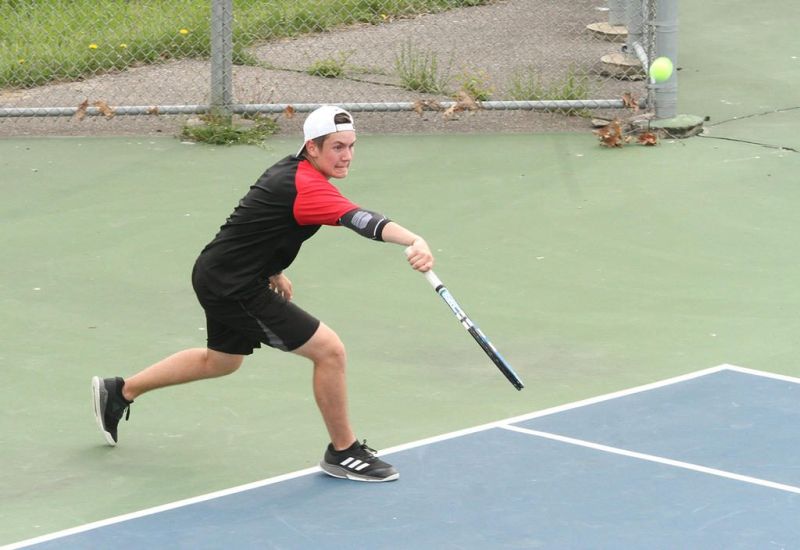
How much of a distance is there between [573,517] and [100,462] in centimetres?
221

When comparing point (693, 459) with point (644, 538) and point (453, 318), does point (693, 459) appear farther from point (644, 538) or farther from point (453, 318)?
point (453, 318)

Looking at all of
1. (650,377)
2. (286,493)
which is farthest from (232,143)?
(286,493)

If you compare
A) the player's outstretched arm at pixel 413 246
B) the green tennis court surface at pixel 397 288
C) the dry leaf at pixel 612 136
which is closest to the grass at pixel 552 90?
the green tennis court surface at pixel 397 288

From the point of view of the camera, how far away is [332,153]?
6219mm

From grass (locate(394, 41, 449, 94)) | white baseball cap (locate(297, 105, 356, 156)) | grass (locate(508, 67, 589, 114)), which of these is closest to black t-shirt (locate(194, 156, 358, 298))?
white baseball cap (locate(297, 105, 356, 156))

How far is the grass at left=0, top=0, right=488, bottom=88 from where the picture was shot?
13781 mm

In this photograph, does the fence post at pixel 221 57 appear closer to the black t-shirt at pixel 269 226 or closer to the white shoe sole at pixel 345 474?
the black t-shirt at pixel 269 226

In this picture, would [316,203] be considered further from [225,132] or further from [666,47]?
[666,47]

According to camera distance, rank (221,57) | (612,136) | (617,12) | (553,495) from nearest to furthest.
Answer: (553,495), (612,136), (221,57), (617,12)

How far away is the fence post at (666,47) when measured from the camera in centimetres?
1180

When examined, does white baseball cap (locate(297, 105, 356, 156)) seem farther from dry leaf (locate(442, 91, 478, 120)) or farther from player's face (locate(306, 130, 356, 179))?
dry leaf (locate(442, 91, 478, 120))

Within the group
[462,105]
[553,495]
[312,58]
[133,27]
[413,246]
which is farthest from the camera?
[133,27]

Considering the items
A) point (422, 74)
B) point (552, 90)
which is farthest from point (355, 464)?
point (422, 74)

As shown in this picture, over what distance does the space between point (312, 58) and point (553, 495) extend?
847 centimetres
